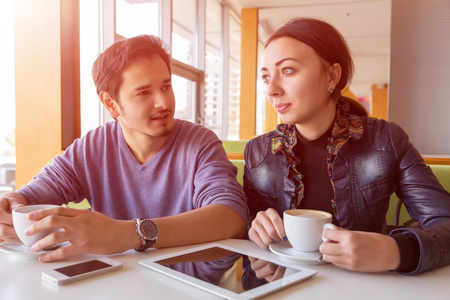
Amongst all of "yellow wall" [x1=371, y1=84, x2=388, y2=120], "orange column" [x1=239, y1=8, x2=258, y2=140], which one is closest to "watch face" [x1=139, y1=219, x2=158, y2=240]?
"orange column" [x1=239, y1=8, x2=258, y2=140]

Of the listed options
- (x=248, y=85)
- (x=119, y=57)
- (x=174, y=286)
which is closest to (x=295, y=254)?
(x=174, y=286)

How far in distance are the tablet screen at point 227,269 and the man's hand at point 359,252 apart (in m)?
0.08

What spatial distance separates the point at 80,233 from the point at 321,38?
0.91 metres

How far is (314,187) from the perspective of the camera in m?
1.27

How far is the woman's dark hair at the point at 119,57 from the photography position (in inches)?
51.1

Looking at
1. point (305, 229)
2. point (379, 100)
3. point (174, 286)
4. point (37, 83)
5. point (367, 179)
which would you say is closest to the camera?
point (174, 286)

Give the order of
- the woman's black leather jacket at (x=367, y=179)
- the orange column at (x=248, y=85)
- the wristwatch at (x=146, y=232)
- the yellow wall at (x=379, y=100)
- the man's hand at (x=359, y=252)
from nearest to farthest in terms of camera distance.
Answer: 1. the man's hand at (x=359, y=252)
2. the wristwatch at (x=146, y=232)
3. the woman's black leather jacket at (x=367, y=179)
4. the orange column at (x=248, y=85)
5. the yellow wall at (x=379, y=100)

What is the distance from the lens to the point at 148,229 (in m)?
0.87

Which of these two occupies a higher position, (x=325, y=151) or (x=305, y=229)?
(x=325, y=151)

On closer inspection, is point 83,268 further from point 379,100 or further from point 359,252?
point 379,100

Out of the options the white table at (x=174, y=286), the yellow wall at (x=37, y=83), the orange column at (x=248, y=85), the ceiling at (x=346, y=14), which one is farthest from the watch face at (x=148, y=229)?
the orange column at (x=248, y=85)

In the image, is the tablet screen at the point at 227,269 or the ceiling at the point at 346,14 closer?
the tablet screen at the point at 227,269

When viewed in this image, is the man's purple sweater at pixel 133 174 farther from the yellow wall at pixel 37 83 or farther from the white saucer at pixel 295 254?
the yellow wall at pixel 37 83

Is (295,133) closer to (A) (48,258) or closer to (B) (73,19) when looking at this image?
(A) (48,258)
